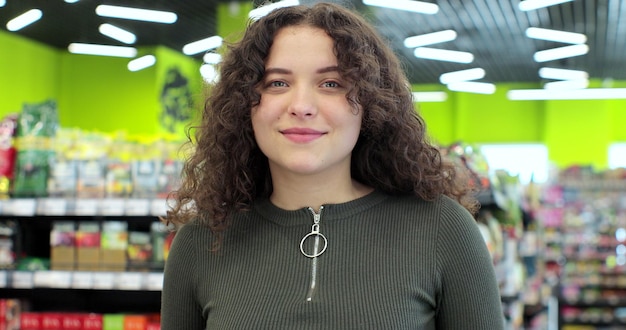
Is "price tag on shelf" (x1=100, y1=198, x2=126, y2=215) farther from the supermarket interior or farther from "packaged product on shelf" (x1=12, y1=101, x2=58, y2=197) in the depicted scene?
"packaged product on shelf" (x1=12, y1=101, x2=58, y2=197)

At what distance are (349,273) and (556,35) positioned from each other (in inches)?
470

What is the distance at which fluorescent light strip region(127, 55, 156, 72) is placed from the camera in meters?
14.2

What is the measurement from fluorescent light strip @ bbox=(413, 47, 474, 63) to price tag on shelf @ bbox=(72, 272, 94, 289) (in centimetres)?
1085

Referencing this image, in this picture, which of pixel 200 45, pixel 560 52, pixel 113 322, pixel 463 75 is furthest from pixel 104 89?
pixel 113 322

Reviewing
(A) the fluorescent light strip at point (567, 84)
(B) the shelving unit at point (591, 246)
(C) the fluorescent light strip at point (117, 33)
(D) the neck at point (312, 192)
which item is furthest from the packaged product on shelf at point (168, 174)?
(A) the fluorescent light strip at point (567, 84)

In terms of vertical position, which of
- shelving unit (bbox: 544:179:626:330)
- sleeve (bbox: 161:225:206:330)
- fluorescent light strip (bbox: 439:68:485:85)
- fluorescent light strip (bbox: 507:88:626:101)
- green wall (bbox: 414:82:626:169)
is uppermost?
fluorescent light strip (bbox: 439:68:485:85)

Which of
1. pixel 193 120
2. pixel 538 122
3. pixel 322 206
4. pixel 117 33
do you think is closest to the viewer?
pixel 322 206

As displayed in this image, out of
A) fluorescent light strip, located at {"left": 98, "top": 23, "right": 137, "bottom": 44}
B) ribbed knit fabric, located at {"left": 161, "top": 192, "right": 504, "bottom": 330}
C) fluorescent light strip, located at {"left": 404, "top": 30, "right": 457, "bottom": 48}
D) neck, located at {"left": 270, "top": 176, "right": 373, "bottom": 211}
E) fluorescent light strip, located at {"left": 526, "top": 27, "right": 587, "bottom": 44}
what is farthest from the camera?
fluorescent light strip, located at {"left": 404, "top": 30, "right": 457, "bottom": 48}

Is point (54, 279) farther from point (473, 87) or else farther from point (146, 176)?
point (473, 87)

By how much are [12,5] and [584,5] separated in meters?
7.59

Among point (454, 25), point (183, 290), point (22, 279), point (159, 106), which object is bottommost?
point (22, 279)

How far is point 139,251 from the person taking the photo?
3.82 meters

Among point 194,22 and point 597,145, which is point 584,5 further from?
point 597,145

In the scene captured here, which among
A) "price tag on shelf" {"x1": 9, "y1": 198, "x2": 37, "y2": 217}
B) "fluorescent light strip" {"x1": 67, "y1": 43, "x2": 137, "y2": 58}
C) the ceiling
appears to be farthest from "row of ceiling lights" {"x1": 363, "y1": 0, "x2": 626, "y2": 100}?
→ "price tag on shelf" {"x1": 9, "y1": 198, "x2": 37, "y2": 217}
